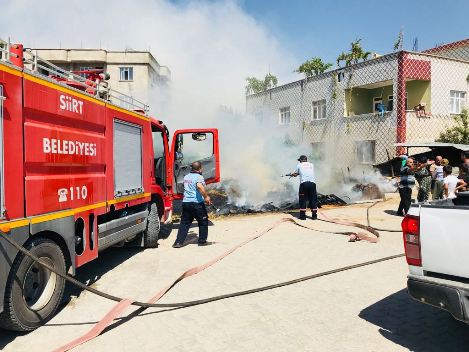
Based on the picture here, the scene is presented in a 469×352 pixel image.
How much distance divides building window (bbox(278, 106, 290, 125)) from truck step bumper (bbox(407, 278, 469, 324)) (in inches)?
991

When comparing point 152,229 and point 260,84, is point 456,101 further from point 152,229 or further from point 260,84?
point 260,84

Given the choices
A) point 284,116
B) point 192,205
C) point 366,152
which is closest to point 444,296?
point 192,205

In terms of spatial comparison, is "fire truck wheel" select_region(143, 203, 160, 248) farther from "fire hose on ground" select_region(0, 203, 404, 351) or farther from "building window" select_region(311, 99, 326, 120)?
"building window" select_region(311, 99, 326, 120)

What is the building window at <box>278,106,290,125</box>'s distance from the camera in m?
28.1

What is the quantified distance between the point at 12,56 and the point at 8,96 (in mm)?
466

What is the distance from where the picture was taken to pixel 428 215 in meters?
3.32

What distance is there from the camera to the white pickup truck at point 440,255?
3.09 m

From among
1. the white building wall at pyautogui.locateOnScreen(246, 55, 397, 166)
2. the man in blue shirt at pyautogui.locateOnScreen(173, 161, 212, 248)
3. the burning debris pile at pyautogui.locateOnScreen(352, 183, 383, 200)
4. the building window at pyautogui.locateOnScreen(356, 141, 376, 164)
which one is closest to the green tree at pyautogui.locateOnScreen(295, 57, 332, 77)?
the white building wall at pyautogui.locateOnScreen(246, 55, 397, 166)

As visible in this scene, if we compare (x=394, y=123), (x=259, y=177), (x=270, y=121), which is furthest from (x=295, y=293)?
(x=270, y=121)

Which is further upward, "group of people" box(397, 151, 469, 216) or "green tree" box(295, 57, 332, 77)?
"green tree" box(295, 57, 332, 77)

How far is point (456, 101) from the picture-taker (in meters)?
21.7

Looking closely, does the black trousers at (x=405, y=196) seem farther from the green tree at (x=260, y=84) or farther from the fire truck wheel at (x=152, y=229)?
the green tree at (x=260, y=84)

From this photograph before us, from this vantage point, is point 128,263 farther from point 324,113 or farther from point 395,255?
point 324,113

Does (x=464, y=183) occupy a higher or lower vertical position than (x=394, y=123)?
lower
